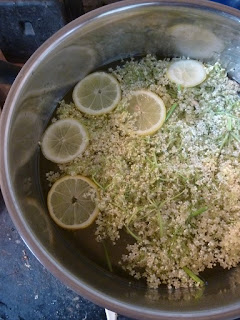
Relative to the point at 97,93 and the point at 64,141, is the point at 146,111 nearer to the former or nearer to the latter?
the point at 97,93

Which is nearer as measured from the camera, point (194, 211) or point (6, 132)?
point (6, 132)

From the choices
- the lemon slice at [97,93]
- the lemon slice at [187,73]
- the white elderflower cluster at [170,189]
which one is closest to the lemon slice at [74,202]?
the white elderflower cluster at [170,189]

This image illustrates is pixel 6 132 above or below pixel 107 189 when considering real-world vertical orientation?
above

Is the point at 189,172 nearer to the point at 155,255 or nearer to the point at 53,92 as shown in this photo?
the point at 155,255

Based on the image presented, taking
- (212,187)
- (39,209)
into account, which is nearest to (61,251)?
(39,209)

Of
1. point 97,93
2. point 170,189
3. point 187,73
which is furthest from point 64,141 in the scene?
point 187,73

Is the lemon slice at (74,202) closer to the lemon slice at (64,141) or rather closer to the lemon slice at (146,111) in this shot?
the lemon slice at (64,141)
